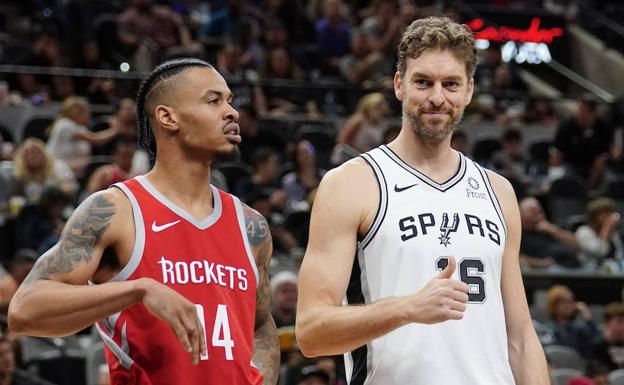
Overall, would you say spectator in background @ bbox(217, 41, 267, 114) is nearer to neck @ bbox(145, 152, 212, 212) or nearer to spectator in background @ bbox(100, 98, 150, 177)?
spectator in background @ bbox(100, 98, 150, 177)

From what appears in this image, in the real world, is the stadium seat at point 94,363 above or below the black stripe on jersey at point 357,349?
above

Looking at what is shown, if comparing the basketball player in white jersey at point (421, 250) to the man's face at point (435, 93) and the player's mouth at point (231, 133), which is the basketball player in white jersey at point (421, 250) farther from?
the player's mouth at point (231, 133)

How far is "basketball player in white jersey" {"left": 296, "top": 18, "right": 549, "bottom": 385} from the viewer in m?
4.60

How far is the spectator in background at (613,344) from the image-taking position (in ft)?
38.6

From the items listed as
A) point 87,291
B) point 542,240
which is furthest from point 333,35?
point 87,291

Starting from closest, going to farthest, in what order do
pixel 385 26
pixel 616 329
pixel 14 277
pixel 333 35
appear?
pixel 14 277, pixel 616 329, pixel 333 35, pixel 385 26

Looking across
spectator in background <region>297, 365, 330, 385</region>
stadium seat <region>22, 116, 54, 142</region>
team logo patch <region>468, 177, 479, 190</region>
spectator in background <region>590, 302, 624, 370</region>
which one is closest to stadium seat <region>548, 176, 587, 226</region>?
spectator in background <region>590, 302, 624, 370</region>

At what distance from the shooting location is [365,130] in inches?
586

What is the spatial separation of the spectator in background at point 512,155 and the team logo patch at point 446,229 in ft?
37.3

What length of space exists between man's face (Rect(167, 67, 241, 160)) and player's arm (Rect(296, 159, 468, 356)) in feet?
1.42

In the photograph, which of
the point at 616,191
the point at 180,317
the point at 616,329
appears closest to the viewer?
the point at 180,317

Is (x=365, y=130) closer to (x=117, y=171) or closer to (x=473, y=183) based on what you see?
(x=117, y=171)

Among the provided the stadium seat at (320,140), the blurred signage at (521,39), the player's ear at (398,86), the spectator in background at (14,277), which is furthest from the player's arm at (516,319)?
the blurred signage at (521,39)

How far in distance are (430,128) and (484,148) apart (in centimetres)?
1184
